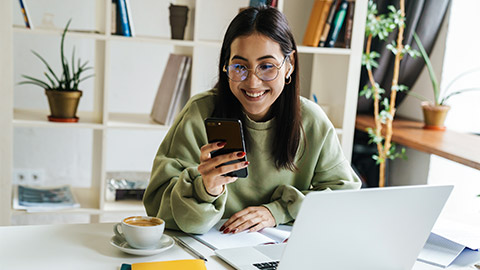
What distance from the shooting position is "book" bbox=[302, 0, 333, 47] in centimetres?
258

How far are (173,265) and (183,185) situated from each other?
0.30 m


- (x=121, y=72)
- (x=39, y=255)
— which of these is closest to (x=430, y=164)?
(x=121, y=72)

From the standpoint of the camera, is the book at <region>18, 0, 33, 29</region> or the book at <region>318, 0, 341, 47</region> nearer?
the book at <region>18, 0, 33, 29</region>

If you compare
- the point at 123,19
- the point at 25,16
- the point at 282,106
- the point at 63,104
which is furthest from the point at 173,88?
the point at 282,106

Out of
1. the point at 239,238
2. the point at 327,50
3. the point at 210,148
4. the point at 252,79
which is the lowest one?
the point at 239,238

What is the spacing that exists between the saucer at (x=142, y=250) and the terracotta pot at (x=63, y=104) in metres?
1.32

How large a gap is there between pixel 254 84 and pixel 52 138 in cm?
232

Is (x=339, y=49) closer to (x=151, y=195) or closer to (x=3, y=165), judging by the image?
(x=151, y=195)

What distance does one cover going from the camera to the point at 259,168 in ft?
5.37

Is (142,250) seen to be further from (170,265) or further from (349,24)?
(349,24)

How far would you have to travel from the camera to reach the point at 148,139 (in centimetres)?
360

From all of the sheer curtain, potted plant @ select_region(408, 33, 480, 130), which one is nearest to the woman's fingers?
potted plant @ select_region(408, 33, 480, 130)

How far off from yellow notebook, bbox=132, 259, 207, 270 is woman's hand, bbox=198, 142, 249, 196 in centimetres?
23

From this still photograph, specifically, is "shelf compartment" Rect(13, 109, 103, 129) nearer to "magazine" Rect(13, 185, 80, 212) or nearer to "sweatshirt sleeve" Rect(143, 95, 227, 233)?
"magazine" Rect(13, 185, 80, 212)
